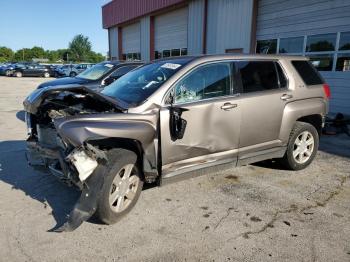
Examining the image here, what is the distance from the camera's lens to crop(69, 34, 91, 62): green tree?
343 ft

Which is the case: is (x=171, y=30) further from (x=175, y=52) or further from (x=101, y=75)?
(x=101, y=75)

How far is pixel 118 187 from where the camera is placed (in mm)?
3408

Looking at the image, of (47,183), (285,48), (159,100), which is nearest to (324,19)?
(285,48)

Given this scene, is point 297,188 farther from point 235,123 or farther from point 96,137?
point 96,137

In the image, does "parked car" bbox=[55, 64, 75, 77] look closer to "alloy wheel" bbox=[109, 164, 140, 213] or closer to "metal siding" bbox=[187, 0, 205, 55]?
"metal siding" bbox=[187, 0, 205, 55]

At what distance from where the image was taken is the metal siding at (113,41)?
29.7 m

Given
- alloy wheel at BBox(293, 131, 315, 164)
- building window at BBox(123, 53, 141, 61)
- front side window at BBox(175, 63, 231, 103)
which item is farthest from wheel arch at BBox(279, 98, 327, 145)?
building window at BBox(123, 53, 141, 61)

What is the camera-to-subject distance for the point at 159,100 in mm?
3645

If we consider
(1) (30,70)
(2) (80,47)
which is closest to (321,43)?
(1) (30,70)

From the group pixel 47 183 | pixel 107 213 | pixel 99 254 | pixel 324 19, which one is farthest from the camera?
pixel 324 19

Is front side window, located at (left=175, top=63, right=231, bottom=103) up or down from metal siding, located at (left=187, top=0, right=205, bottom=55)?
down

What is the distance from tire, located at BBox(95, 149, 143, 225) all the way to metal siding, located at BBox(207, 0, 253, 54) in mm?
11844

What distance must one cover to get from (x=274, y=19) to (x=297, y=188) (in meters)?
10.2

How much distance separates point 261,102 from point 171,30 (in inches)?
671
